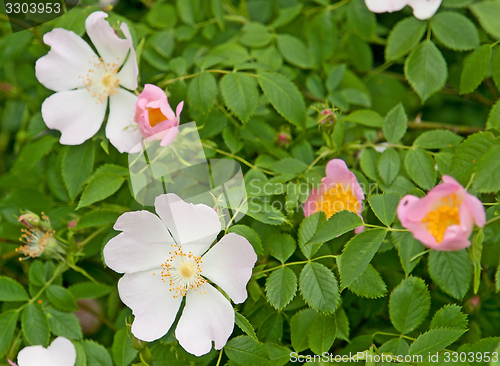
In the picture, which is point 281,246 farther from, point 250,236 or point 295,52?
point 295,52

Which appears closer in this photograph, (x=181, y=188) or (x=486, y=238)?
(x=486, y=238)

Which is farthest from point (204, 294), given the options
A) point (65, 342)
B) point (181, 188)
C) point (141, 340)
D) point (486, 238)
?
point (486, 238)

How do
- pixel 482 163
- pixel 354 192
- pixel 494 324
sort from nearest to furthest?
1. pixel 482 163
2. pixel 354 192
3. pixel 494 324

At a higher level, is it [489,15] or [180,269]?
[489,15]

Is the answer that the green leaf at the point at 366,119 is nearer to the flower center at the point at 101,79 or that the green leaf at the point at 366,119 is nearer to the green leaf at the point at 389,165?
the green leaf at the point at 389,165

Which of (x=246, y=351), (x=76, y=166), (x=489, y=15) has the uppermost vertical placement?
(x=489, y=15)

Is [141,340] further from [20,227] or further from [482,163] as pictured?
[482,163]

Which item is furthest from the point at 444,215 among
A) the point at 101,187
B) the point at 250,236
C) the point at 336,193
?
the point at 101,187

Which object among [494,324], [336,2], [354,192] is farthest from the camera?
[336,2]
